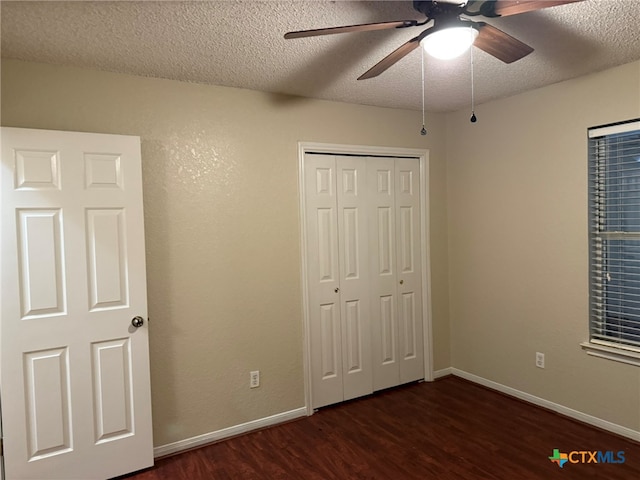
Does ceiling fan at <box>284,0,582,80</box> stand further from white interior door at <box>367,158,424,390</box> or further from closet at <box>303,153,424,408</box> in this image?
white interior door at <box>367,158,424,390</box>

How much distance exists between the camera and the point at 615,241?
2.88 m

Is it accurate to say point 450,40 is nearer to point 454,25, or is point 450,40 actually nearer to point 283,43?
point 454,25

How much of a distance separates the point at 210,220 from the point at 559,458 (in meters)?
2.68

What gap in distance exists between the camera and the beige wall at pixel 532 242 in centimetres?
288

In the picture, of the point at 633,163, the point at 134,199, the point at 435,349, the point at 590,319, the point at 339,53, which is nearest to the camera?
the point at 339,53

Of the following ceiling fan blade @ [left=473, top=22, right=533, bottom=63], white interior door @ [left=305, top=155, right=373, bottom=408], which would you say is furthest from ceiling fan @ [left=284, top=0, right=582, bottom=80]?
white interior door @ [left=305, top=155, right=373, bottom=408]

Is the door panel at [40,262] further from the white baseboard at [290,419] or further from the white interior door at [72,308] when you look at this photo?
the white baseboard at [290,419]

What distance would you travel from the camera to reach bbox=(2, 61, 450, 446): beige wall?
8.44 feet

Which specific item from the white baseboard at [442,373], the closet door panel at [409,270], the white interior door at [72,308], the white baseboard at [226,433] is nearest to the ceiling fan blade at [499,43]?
the closet door panel at [409,270]

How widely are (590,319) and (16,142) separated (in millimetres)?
3730

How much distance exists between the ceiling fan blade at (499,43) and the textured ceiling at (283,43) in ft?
0.81

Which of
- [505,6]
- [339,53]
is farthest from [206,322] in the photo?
[505,6]

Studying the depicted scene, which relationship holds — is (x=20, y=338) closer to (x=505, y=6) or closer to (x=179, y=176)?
(x=179, y=176)

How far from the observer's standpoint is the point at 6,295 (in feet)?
7.29
